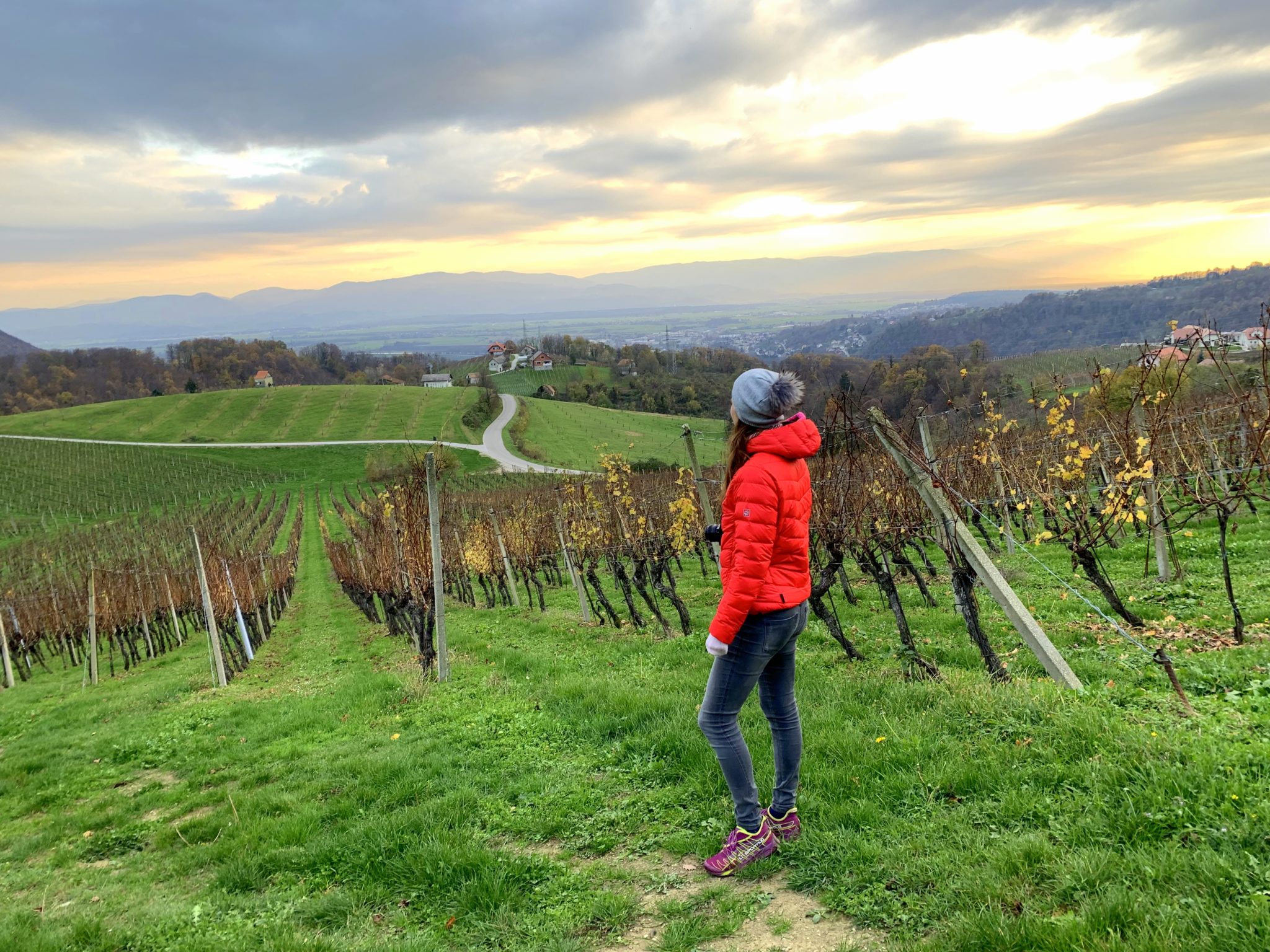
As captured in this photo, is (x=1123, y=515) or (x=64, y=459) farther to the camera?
(x=64, y=459)

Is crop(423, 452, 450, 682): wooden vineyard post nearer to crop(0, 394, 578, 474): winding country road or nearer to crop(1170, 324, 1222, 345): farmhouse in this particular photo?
crop(1170, 324, 1222, 345): farmhouse

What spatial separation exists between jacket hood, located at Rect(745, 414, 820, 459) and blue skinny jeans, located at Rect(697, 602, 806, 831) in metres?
0.74

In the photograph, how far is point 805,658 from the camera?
7012 mm

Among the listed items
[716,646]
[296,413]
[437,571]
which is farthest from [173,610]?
[296,413]

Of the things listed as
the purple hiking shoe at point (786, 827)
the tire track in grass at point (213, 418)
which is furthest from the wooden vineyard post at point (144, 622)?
the tire track in grass at point (213, 418)

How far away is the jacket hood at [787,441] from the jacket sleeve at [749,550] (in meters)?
0.14

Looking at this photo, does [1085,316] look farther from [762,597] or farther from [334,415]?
[762,597]

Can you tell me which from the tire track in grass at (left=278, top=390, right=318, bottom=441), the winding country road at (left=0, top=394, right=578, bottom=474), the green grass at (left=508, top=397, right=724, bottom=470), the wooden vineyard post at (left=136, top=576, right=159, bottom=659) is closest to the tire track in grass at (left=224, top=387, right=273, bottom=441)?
the tire track in grass at (left=278, top=390, right=318, bottom=441)

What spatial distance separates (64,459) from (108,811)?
87.9 m

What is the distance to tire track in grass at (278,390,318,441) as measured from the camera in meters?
82.7

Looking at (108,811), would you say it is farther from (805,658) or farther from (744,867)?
(805,658)

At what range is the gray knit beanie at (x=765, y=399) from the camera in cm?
323

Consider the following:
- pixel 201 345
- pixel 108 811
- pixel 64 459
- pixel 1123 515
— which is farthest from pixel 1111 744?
pixel 201 345

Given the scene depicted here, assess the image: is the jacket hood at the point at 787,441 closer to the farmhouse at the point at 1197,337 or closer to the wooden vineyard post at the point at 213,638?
the farmhouse at the point at 1197,337
